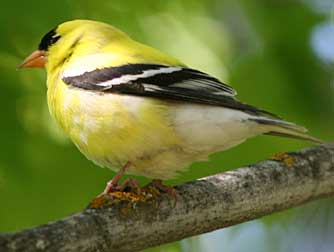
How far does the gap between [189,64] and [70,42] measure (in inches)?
31.4

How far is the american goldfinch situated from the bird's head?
296 millimetres

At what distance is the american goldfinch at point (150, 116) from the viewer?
3477 millimetres

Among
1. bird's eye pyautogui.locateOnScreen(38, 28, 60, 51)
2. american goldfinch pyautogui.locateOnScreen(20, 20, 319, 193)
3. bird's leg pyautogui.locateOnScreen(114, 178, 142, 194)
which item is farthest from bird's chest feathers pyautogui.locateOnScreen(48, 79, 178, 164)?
bird's eye pyautogui.locateOnScreen(38, 28, 60, 51)

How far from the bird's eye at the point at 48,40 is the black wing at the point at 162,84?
51 centimetres

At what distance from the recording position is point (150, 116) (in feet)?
11.4

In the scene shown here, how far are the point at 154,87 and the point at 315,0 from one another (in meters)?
1.97

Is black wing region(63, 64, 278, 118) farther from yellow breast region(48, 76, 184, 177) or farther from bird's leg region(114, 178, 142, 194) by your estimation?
bird's leg region(114, 178, 142, 194)

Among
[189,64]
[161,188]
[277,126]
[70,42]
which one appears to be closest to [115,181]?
[161,188]

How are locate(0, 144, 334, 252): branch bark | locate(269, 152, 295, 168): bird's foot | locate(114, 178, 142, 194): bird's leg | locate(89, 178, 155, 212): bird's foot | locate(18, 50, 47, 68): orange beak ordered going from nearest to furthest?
locate(0, 144, 334, 252): branch bark → locate(89, 178, 155, 212): bird's foot → locate(114, 178, 142, 194): bird's leg → locate(269, 152, 295, 168): bird's foot → locate(18, 50, 47, 68): orange beak

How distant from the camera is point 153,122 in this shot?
345cm

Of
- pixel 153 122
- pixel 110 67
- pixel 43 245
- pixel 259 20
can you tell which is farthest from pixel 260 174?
pixel 259 20

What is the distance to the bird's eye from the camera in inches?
162

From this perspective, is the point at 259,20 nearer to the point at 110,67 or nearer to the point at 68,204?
the point at 110,67

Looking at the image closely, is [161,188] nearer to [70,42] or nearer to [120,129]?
[120,129]
